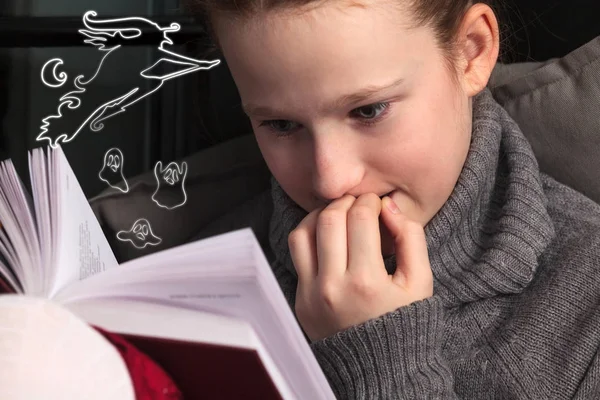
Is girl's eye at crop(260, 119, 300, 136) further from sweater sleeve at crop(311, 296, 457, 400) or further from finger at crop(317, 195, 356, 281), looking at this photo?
sweater sleeve at crop(311, 296, 457, 400)

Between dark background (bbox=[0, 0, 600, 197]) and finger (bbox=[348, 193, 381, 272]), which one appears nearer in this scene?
finger (bbox=[348, 193, 381, 272])

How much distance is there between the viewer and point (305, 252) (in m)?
0.91

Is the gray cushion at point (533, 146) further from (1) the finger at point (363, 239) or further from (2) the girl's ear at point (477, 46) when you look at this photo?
(1) the finger at point (363, 239)

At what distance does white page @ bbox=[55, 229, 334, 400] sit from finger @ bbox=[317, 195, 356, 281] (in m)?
0.25

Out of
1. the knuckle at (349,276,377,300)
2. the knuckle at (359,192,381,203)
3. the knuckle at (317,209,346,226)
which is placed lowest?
the knuckle at (349,276,377,300)

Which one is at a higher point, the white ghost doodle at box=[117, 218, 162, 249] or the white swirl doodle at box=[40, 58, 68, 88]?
the white swirl doodle at box=[40, 58, 68, 88]

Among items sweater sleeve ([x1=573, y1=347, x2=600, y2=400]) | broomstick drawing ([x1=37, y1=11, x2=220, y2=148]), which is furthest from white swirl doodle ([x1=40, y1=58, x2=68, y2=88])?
sweater sleeve ([x1=573, y1=347, x2=600, y2=400])

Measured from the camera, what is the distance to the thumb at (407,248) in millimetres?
892

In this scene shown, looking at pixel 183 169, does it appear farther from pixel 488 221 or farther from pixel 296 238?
pixel 488 221

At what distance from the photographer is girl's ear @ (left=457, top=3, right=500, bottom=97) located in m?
1.00

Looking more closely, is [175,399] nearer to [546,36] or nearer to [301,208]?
[301,208]

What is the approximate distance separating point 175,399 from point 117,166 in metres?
0.61

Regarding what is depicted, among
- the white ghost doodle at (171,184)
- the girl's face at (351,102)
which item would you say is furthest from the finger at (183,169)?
the girl's face at (351,102)

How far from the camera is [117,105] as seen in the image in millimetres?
1191
